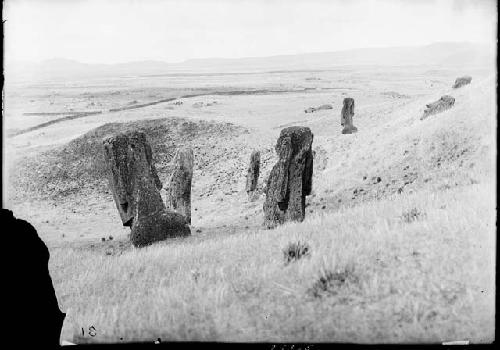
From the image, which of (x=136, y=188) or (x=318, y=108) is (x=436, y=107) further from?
(x=136, y=188)

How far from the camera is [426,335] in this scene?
248 inches

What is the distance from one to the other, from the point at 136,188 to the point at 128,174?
29 centimetres

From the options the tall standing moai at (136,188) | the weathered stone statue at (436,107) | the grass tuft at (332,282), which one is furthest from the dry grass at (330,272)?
the weathered stone statue at (436,107)

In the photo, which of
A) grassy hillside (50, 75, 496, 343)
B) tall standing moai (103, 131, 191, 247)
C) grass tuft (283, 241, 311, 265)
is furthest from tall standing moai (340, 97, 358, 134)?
grass tuft (283, 241, 311, 265)

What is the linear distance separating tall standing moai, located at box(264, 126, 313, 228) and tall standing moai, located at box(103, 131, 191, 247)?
1602 millimetres

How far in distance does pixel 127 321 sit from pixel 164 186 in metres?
4.13

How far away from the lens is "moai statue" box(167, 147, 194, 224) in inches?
403

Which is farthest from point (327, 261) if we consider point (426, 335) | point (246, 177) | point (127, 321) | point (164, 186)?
point (164, 186)

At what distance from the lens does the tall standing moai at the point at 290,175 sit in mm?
9180

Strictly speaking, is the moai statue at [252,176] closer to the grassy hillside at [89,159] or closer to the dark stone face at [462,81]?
the grassy hillside at [89,159]

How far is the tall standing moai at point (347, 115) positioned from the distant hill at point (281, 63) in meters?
1.72

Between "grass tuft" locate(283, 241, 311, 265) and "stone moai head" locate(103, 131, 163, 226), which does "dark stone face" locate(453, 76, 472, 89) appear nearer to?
"grass tuft" locate(283, 241, 311, 265)

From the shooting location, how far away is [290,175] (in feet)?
30.7

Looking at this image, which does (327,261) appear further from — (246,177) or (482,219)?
(246,177)
